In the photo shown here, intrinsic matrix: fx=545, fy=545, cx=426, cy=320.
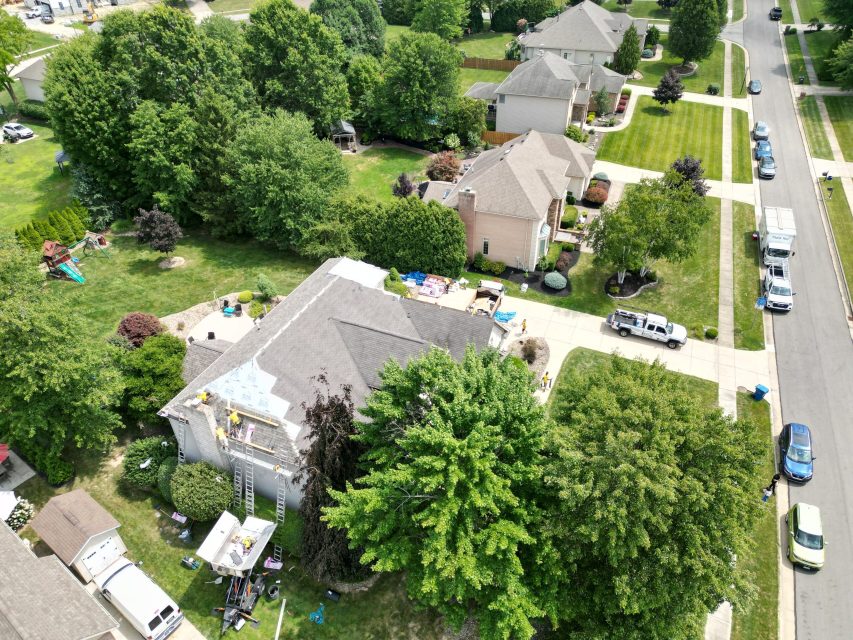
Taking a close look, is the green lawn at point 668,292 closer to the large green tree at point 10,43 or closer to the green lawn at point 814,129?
the green lawn at point 814,129

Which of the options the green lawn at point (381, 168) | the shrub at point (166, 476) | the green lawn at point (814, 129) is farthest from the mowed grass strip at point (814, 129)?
the shrub at point (166, 476)

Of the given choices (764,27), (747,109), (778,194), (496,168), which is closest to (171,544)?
(496,168)

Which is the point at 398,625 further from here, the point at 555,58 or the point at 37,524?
the point at 555,58

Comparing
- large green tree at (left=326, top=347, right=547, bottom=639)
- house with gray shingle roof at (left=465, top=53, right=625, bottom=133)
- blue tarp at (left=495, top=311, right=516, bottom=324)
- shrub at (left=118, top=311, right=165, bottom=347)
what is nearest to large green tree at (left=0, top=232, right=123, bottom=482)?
shrub at (left=118, top=311, right=165, bottom=347)

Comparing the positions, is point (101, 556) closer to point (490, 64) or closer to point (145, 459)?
point (145, 459)

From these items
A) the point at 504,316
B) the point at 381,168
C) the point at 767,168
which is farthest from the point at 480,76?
the point at 504,316

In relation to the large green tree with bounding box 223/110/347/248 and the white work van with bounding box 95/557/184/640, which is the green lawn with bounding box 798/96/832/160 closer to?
the large green tree with bounding box 223/110/347/248
